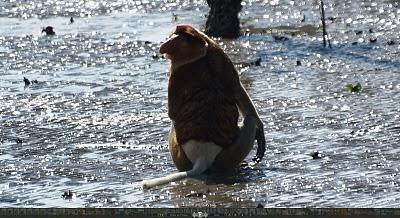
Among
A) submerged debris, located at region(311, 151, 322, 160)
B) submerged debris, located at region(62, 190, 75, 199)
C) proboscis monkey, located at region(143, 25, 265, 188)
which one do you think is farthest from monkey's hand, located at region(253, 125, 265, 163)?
submerged debris, located at region(62, 190, 75, 199)

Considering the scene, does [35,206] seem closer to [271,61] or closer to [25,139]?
[25,139]

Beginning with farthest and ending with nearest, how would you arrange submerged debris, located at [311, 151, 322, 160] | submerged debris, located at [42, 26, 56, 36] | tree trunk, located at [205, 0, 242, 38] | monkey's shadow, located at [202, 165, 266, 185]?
submerged debris, located at [42, 26, 56, 36]
tree trunk, located at [205, 0, 242, 38]
submerged debris, located at [311, 151, 322, 160]
monkey's shadow, located at [202, 165, 266, 185]

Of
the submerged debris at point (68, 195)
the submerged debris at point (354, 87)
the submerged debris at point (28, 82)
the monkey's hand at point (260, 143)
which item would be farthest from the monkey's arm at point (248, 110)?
the submerged debris at point (28, 82)

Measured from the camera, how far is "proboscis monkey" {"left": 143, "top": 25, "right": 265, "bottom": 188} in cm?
852

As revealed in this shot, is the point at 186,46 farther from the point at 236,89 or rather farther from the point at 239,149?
the point at 239,149

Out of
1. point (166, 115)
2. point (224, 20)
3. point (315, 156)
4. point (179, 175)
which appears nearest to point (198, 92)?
point (179, 175)

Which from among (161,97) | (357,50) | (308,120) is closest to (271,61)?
(357,50)

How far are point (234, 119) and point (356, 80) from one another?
12.4 feet

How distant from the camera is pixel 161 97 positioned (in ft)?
38.3

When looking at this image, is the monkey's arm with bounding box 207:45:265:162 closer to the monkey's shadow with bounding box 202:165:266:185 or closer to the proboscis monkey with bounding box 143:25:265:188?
the proboscis monkey with bounding box 143:25:265:188

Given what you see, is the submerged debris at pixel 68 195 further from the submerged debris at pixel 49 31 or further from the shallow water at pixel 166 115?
the submerged debris at pixel 49 31

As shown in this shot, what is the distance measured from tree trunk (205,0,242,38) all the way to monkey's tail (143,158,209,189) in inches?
277

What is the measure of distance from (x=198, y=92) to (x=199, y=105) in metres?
0.09

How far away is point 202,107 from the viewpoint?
8555 millimetres
